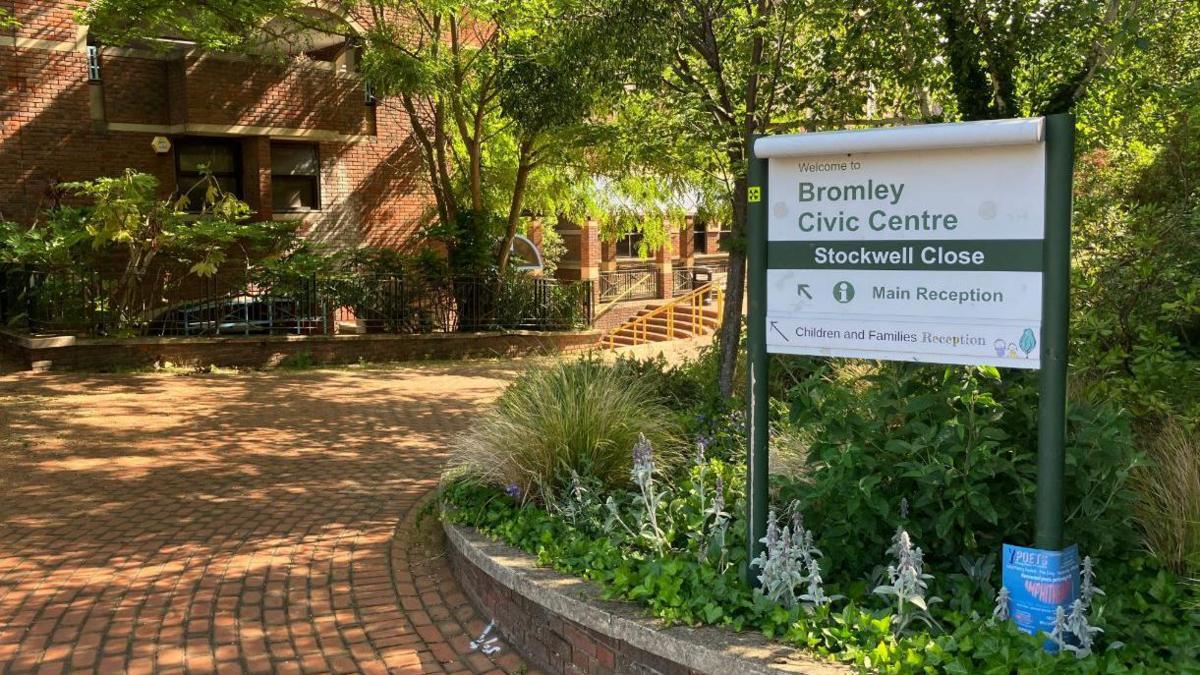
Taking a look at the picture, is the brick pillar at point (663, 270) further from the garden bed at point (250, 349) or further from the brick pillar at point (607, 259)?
the garden bed at point (250, 349)

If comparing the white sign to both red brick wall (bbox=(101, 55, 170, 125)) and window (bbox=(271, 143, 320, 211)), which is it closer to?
red brick wall (bbox=(101, 55, 170, 125))

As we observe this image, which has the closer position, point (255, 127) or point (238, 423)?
point (238, 423)

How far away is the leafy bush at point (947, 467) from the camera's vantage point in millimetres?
3605

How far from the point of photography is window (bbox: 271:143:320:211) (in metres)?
19.3

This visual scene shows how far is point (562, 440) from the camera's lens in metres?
5.38

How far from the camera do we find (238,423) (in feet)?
32.6

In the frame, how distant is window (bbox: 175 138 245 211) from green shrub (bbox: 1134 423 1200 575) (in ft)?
55.5

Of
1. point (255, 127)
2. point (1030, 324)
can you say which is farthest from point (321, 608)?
point (255, 127)

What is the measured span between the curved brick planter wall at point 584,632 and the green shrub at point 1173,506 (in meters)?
1.61

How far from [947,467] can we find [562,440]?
232 centimetres

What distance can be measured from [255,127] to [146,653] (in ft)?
50.1

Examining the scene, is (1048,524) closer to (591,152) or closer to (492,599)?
(492,599)

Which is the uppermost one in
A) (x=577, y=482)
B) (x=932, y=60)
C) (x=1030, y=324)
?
(x=932, y=60)

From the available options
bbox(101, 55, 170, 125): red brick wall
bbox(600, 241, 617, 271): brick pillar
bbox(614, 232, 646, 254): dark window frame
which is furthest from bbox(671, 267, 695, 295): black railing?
bbox(101, 55, 170, 125): red brick wall
